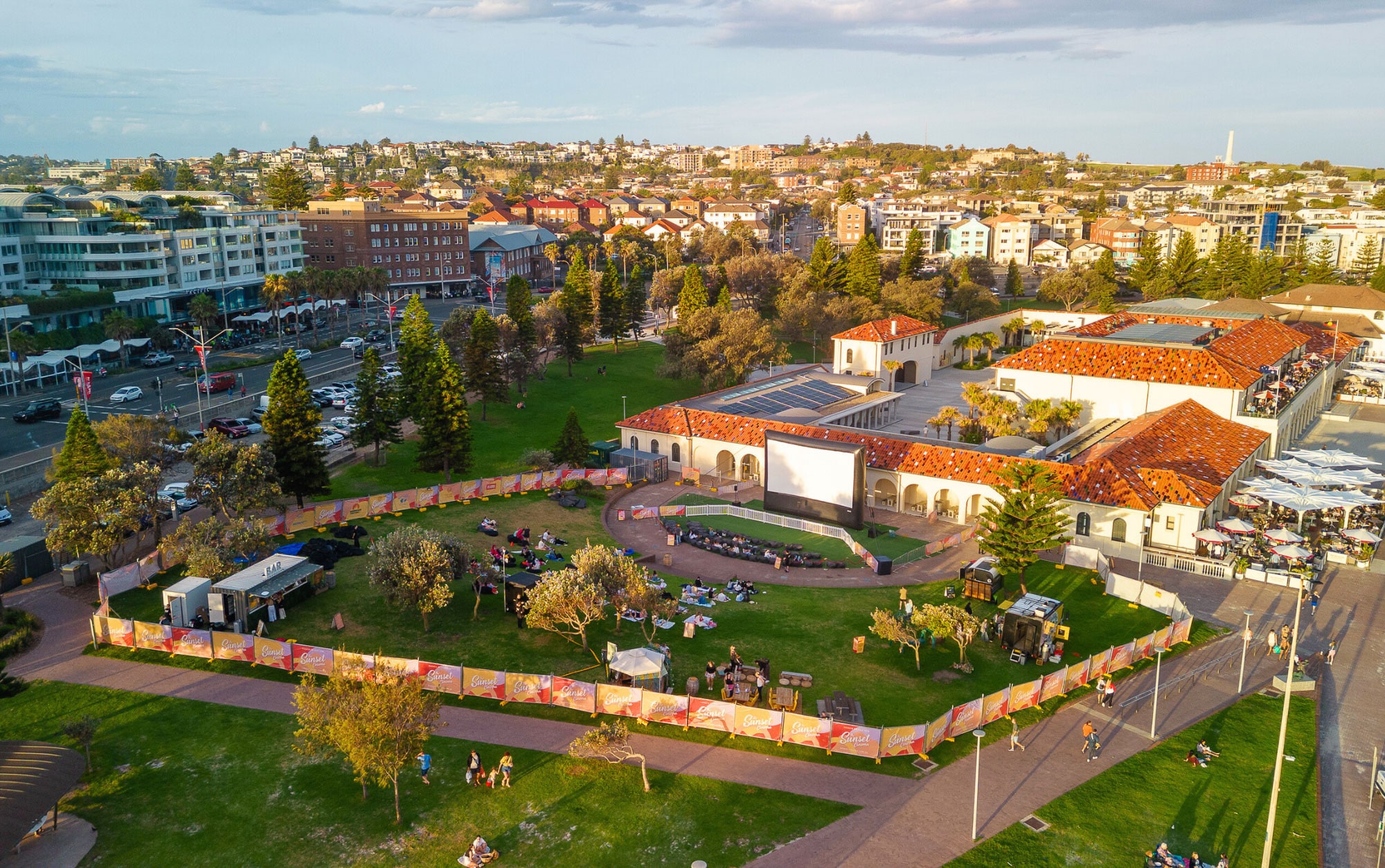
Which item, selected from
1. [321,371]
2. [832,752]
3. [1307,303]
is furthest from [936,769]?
[1307,303]

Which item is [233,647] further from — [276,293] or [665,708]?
[276,293]

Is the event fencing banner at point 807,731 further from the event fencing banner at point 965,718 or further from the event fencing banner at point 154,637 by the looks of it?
the event fencing banner at point 154,637

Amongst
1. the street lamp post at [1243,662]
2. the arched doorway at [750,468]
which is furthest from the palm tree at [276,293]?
the street lamp post at [1243,662]

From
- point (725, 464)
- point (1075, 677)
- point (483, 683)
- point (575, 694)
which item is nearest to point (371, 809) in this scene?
point (483, 683)

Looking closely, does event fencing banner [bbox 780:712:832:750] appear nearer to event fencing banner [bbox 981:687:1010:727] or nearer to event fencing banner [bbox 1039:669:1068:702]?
event fencing banner [bbox 981:687:1010:727]

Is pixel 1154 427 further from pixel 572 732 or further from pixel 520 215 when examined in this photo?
pixel 520 215
